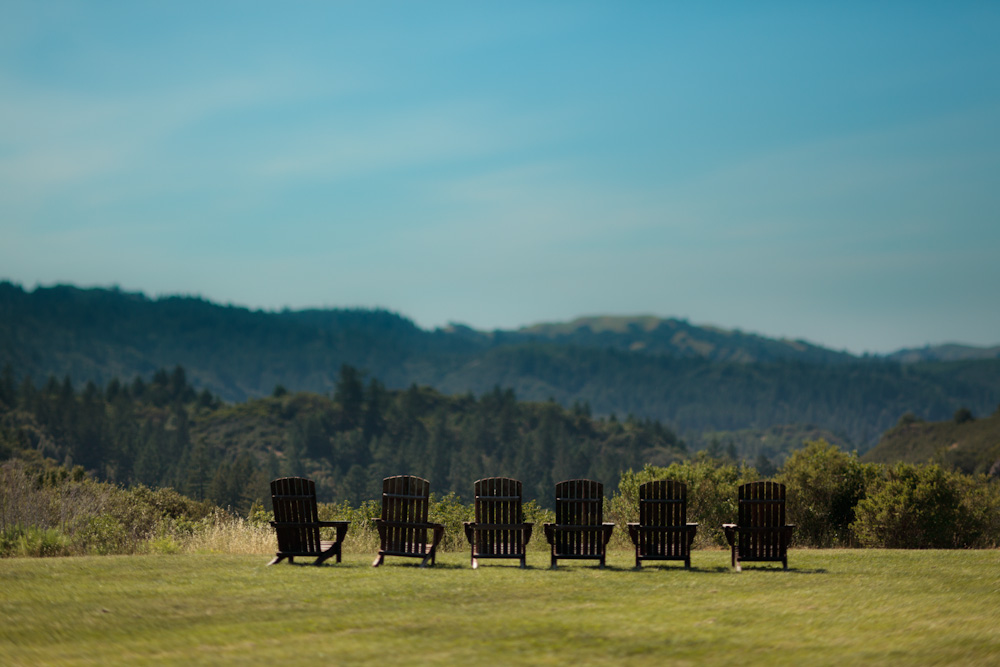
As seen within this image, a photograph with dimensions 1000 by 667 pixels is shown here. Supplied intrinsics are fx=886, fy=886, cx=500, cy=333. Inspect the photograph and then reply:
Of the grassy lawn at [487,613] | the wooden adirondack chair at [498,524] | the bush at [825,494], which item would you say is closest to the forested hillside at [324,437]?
the bush at [825,494]

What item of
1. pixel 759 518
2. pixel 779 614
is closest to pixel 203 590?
pixel 779 614

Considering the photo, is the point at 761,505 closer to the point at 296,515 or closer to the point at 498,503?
the point at 498,503

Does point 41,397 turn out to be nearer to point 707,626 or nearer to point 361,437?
point 361,437

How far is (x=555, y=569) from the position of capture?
11461mm

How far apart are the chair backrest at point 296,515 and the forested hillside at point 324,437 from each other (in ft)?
252

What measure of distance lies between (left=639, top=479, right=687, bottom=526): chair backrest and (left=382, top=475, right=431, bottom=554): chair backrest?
289 centimetres

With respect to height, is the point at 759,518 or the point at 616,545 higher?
the point at 759,518

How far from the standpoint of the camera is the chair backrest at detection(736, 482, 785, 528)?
11.7m

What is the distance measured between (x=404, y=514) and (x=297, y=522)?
1.39m

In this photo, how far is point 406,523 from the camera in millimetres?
11547

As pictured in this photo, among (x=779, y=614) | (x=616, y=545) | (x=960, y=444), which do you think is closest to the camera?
(x=779, y=614)

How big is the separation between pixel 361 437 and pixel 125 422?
3590 centimetres

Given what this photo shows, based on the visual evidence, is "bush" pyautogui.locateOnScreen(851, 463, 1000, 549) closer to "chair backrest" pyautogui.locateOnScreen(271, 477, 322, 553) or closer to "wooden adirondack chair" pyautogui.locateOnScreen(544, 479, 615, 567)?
"wooden adirondack chair" pyautogui.locateOnScreen(544, 479, 615, 567)

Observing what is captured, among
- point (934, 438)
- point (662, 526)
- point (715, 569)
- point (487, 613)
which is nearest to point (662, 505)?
point (662, 526)
